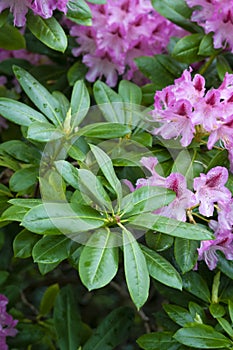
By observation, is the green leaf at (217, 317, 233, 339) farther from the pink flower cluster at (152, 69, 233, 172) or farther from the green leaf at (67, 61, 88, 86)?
the green leaf at (67, 61, 88, 86)

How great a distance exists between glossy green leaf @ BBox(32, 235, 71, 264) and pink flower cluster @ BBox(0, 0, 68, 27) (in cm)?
44

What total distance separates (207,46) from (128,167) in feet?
1.35

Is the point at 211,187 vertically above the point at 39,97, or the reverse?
the point at 39,97

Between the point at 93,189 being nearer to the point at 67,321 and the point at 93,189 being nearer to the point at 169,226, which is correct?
the point at 169,226

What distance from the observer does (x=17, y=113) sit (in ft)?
4.35

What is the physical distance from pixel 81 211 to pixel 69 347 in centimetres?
69

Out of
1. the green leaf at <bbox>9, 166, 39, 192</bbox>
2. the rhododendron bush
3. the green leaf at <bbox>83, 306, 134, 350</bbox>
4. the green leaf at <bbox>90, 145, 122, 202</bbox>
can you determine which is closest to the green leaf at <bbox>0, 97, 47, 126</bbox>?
the rhododendron bush

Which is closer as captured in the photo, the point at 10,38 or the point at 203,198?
the point at 203,198

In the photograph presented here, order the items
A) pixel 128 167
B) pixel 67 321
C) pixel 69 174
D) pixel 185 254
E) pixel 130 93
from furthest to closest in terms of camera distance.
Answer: pixel 67 321, pixel 130 93, pixel 128 167, pixel 185 254, pixel 69 174

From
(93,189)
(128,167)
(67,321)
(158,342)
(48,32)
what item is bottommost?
(67,321)

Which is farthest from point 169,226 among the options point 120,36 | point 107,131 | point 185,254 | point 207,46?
point 120,36

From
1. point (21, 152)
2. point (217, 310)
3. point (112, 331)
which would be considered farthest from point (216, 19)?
point (112, 331)

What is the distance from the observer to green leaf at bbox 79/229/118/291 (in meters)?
1.03

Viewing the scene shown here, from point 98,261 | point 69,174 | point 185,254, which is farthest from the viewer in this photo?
point 185,254
